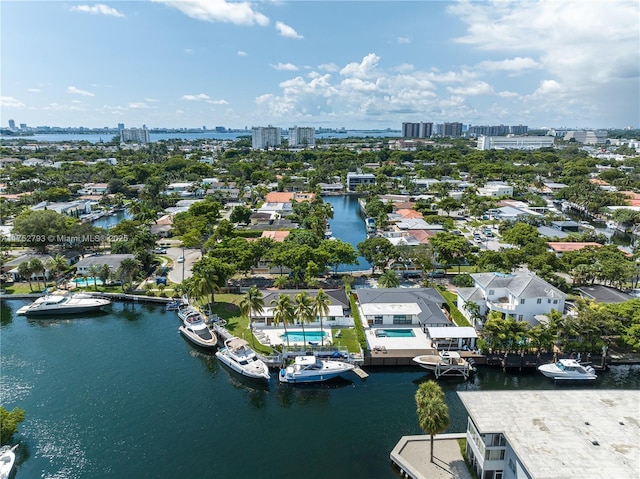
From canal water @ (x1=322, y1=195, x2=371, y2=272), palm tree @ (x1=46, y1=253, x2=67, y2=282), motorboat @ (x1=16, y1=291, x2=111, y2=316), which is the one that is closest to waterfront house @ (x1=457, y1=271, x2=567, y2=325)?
canal water @ (x1=322, y1=195, x2=371, y2=272)

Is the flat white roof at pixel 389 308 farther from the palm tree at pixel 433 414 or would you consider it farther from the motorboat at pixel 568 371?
the palm tree at pixel 433 414

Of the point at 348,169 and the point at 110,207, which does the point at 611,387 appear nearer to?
the point at 110,207

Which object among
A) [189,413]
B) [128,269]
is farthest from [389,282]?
[128,269]

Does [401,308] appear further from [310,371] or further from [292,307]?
[310,371]

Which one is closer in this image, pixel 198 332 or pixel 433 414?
pixel 433 414

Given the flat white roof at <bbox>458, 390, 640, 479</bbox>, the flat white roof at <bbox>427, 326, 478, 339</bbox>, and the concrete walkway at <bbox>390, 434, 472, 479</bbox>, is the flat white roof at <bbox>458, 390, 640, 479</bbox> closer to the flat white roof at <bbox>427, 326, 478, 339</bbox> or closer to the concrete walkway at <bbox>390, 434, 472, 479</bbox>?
the concrete walkway at <bbox>390, 434, 472, 479</bbox>

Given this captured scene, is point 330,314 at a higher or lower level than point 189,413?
higher
